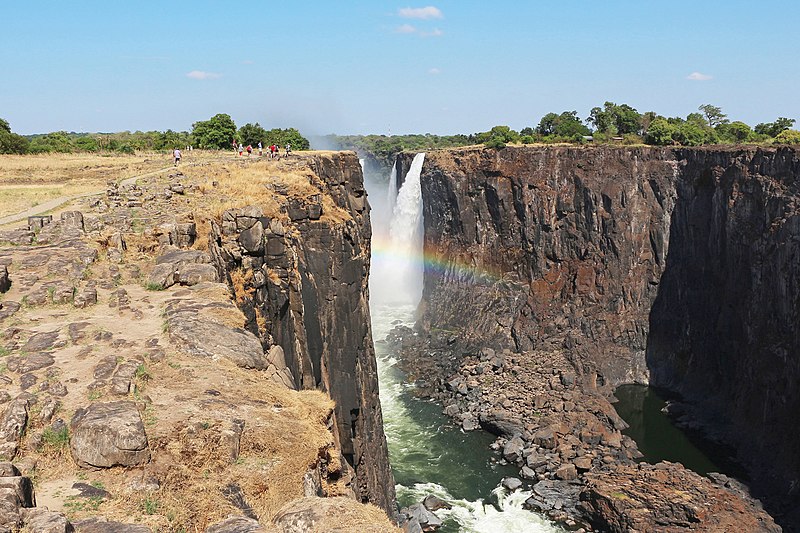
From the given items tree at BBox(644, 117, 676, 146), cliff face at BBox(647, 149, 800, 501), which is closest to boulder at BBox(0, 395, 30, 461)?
cliff face at BBox(647, 149, 800, 501)

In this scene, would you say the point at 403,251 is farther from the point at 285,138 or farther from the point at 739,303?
the point at 739,303

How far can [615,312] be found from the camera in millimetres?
63562

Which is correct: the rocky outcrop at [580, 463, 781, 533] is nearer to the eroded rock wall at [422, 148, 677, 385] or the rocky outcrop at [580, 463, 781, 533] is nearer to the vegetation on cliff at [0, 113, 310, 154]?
the eroded rock wall at [422, 148, 677, 385]

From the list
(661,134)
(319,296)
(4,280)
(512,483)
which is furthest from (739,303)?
(4,280)

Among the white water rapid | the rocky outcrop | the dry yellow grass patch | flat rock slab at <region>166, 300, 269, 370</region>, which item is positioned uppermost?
the dry yellow grass patch

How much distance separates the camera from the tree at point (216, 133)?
56406mm

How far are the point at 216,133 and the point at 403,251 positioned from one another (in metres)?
36.1

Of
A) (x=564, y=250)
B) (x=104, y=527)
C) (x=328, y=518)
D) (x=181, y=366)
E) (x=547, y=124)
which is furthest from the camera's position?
(x=547, y=124)

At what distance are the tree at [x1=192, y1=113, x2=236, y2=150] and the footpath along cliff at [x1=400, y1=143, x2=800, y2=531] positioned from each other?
91.4 ft

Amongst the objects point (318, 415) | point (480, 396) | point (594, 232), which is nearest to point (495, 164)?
point (594, 232)

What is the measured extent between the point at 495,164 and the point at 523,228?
8.15m

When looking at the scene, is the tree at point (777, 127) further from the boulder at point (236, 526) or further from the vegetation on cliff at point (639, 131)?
the boulder at point (236, 526)

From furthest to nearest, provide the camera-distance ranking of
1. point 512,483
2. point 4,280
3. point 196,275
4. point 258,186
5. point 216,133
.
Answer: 1. point 216,133
2. point 512,483
3. point 258,186
4. point 196,275
5. point 4,280

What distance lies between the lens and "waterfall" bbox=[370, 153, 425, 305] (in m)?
83.3
